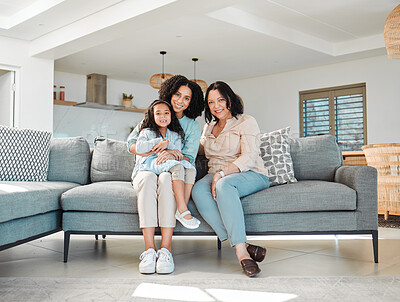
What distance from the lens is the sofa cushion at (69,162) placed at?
3.01 metres

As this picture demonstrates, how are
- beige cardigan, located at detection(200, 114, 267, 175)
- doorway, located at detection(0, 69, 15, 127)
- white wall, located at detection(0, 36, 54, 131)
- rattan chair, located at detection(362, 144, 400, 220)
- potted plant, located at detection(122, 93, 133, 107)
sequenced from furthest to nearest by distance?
potted plant, located at detection(122, 93, 133, 107)
doorway, located at detection(0, 69, 15, 127)
white wall, located at detection(0, 36, 54, 131)
rattan chair, located at detection(362, 144, 400, 220)
beige cardigan, located at detection(200, 114, 267, 175)

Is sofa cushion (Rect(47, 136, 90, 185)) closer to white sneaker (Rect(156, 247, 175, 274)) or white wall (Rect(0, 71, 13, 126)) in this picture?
white sneaker (Rect(156, 247, 175, 274))

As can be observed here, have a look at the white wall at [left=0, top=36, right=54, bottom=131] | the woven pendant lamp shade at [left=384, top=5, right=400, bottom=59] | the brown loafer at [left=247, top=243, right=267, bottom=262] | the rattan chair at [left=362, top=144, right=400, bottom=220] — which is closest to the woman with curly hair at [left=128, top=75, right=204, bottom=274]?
the brown loafer at [left=247, top=243, right=267, bottom=262]

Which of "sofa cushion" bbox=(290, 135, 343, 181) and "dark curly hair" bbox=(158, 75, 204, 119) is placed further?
"sofa cushion" bbox=(290, 135, 343, 181)

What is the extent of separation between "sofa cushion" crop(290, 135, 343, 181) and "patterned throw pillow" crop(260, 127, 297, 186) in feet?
0.40

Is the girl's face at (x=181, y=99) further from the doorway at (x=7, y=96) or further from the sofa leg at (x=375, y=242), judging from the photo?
the doorway at (x=7, y=96)

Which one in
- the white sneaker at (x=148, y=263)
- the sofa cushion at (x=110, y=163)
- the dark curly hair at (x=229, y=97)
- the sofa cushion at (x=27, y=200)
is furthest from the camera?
the sofa cushion at (x=110, y=163)

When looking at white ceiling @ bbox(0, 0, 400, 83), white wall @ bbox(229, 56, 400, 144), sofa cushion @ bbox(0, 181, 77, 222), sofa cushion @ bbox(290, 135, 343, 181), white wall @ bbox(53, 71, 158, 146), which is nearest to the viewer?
sofa cushion @ bbox(0, 181, 77, 222)

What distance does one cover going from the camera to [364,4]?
17.3ft

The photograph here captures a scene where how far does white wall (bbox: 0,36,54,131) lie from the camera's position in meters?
6.09

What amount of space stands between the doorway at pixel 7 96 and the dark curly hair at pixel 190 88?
14.4 feet

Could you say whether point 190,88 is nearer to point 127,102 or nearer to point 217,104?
point 217,104

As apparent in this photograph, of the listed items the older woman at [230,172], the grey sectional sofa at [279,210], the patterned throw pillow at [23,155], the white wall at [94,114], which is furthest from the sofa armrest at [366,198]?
the white wall at [94,114]

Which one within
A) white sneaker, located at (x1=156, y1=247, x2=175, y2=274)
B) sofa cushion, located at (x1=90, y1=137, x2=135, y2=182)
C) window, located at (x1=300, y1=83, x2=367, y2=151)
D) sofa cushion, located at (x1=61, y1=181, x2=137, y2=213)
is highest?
window, located at (x1=300, y1=83, x2=367, y2=151)
